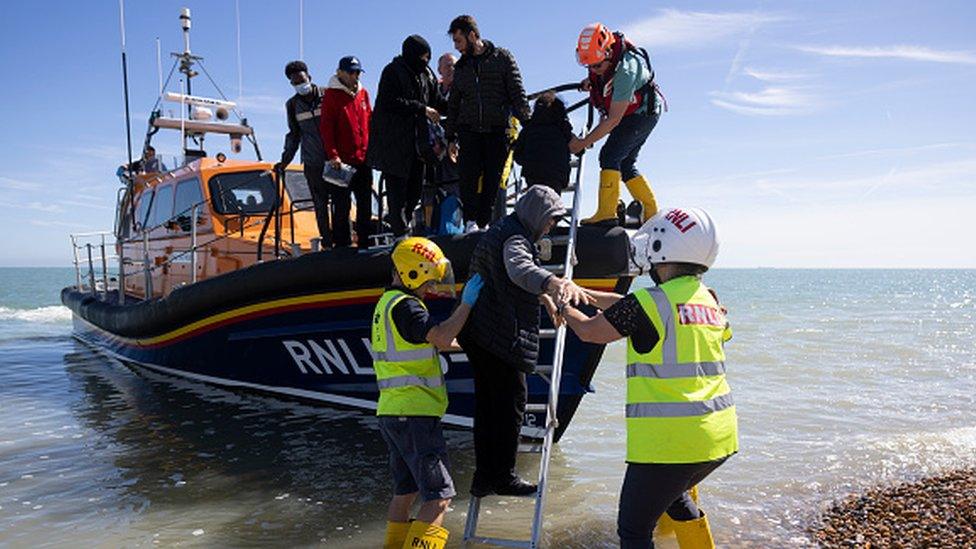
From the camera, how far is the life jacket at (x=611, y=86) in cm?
423

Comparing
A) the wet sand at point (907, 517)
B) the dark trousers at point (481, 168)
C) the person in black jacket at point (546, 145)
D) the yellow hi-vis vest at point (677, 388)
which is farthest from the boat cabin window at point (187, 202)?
the wet sand at point (907, 517)

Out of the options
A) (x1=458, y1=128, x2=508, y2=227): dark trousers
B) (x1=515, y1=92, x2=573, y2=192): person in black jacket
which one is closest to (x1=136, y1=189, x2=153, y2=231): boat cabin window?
(x1=458, y1=128, x2=508, y2=227): dark trousers

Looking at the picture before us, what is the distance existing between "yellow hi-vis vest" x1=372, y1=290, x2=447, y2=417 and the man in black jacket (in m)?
1.60

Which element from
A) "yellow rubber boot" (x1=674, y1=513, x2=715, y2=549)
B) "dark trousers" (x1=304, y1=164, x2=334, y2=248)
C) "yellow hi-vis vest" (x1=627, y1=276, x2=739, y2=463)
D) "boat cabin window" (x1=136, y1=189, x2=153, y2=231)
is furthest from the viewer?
"boat cabin window" (x1=136, y1=189, x2=153, y2=231)

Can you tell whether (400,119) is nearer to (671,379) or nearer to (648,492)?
(671,379)

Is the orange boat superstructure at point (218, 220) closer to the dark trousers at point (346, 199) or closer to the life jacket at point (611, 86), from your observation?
the dark trousers at point (346, 199)

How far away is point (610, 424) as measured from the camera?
23.8 feet

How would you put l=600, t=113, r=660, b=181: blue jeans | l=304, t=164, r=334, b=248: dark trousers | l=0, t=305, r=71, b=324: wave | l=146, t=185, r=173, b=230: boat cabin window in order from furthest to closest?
l=0, t=305, r=71, b=324: wave, l=146, t=185, r=173, b=230: boat cabin window, l=304, t=164, r=334, b=248: dark trousers, l=600, t=113, r=660, b=181: blue jeans

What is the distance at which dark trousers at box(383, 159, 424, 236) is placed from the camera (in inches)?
190

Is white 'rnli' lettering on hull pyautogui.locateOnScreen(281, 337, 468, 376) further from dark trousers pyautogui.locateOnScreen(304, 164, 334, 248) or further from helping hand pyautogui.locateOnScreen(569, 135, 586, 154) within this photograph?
helping hand pyautogui.locateOnScreen(569, 135, 586, 154)

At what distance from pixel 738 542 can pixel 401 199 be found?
2.90 m

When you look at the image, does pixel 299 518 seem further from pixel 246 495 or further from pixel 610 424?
pixel 610 424

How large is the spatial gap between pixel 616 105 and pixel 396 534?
8.38 feet

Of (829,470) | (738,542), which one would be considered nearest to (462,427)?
(738,542)
